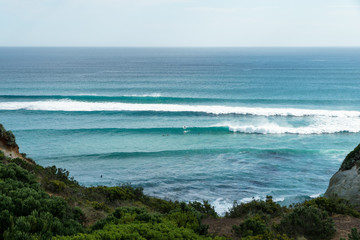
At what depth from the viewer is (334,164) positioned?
899 inches

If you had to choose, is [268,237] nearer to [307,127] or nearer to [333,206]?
[333,206]

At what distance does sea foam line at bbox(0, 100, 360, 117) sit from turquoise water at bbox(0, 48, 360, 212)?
14 centimetres

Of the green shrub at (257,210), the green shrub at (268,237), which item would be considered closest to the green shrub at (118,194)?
the green shrub at (257,210)

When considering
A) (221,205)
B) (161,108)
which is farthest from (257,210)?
(161,108)

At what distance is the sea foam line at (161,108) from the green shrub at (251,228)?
101 ft

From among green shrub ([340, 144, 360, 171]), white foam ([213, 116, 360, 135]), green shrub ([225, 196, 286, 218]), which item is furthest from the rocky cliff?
white foam ([213, 116, 360, 135])

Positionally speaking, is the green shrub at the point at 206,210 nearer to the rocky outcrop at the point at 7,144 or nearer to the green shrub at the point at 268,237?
the green shrub at the point at 268,237

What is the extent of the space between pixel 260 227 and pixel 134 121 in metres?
28.4

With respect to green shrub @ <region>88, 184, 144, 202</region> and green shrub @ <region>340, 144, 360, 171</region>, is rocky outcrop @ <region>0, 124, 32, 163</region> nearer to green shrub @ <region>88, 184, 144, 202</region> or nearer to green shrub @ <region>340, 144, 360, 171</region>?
green shrub @ <region>88, 184, 144, 202</region>

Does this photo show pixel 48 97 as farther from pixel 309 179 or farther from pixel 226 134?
pixel 309 179

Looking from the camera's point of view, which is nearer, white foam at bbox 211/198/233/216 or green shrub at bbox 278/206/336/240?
green shrub at bbox 278/206/336/240

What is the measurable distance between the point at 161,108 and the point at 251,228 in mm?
33886

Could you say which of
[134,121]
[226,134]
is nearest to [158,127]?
[134,121]

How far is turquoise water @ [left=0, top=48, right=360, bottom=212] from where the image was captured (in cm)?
2019
